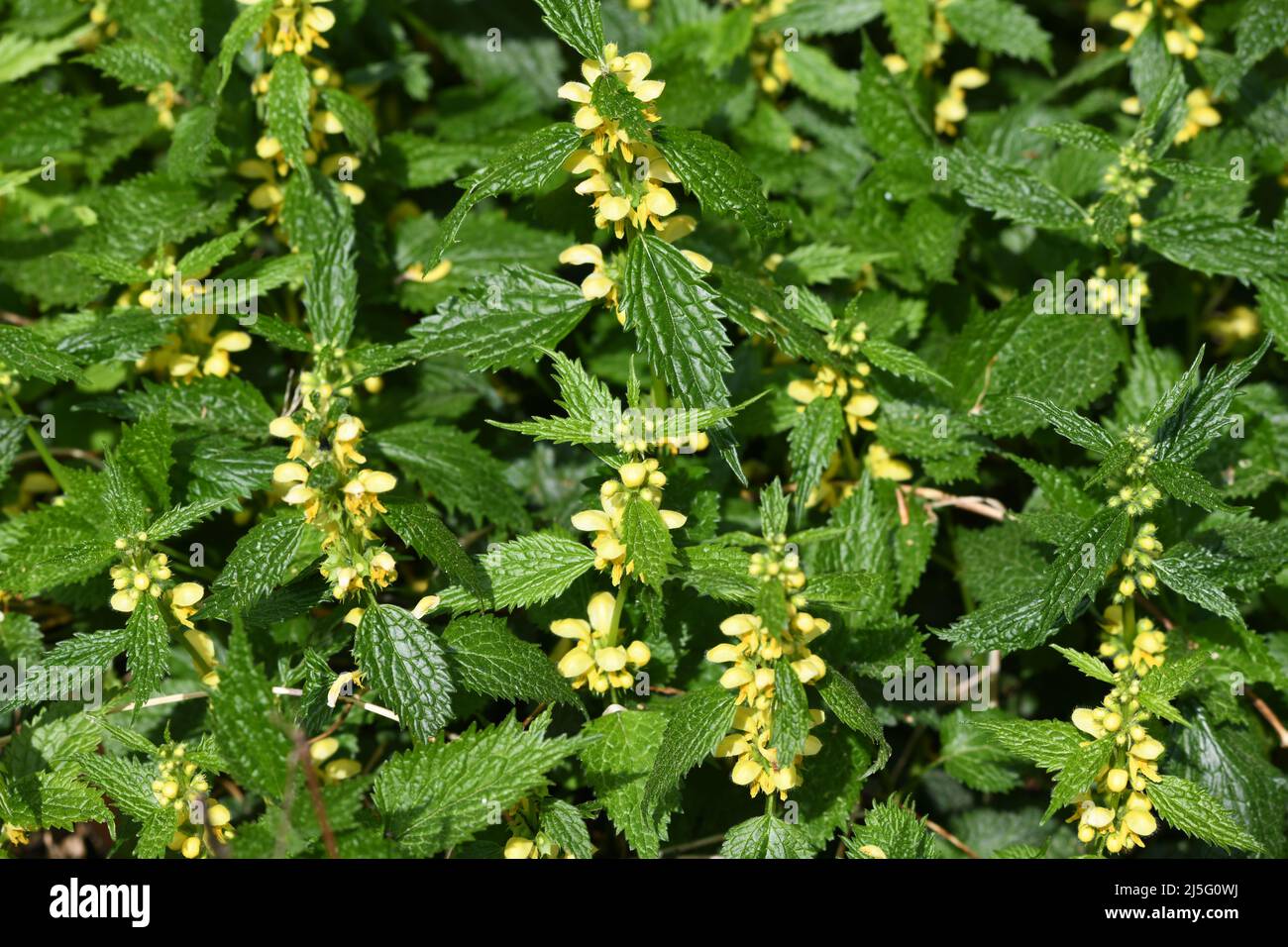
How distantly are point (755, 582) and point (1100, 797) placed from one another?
0.94 metres

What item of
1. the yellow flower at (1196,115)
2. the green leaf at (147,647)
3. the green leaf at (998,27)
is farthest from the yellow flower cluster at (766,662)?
the green leaf at (998,27)

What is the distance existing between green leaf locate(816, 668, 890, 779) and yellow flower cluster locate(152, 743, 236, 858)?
1324mm

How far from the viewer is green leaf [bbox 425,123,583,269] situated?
7.86ft

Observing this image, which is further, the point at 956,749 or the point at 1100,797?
the point at 956,749

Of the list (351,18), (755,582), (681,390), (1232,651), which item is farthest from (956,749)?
(351,18)

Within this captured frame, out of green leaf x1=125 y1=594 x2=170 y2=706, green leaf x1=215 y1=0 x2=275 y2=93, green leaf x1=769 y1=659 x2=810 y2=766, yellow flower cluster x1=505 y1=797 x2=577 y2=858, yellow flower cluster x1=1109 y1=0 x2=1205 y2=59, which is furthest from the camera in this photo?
yellow flower cluster x1=1109 y1=0 x2=1205 y2=59

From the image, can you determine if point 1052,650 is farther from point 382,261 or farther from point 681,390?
point 382,261

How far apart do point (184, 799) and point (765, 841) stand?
126 centimetres

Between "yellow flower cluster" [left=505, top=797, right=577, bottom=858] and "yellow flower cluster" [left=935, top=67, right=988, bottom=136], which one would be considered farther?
"yellow flower cluster" [left=935, top=67, right=988, bottom=136]

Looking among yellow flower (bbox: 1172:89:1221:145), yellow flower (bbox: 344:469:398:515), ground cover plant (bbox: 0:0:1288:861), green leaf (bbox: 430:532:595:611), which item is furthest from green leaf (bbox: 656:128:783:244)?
yellow flower (bbox: 1172:89:1221:145)

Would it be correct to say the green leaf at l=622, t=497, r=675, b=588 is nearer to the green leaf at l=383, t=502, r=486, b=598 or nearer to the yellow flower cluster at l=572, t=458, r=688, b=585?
the yellow flower cluster at l=572, t=458, r=688, b=585

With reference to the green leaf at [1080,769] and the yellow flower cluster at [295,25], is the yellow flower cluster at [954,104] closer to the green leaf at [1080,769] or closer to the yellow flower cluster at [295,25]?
the yellow flower cluster at [295,25]
